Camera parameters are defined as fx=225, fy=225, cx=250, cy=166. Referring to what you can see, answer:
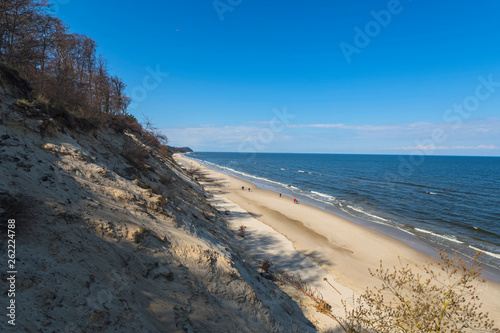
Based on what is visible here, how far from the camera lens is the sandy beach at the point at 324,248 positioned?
37.2ft

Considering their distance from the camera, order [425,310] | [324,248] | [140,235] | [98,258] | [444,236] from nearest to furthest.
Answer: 1. [98,258]
2. [425,310]
3. [140,235]
4. [324,248]
5. [444,236]

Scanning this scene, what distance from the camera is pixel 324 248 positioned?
52.1 feet

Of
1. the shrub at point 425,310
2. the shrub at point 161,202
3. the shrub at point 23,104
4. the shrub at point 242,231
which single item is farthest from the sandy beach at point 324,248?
the shrub at point 23,104

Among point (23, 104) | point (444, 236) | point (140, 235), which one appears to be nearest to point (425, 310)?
point (140, 235)

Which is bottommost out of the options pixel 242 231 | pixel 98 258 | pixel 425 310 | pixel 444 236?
pixel 444 236

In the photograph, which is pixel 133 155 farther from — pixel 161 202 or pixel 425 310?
pixel 425 310

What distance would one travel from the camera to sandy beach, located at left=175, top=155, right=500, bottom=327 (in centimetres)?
1135

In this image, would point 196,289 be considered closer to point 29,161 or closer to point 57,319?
point 57,319

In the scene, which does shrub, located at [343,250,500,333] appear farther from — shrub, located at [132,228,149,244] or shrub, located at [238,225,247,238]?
shrub, located at [238,225,247,238]

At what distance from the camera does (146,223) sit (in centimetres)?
716

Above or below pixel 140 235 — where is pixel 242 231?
below

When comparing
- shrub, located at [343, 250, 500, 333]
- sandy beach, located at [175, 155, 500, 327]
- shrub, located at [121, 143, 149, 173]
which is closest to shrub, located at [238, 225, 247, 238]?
sandy beach, located at [175, 155, 500, 327]

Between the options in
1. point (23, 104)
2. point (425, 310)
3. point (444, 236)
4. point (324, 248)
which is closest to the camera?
point (425, 310)

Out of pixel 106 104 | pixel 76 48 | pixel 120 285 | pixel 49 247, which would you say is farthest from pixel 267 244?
pixel 76 48
